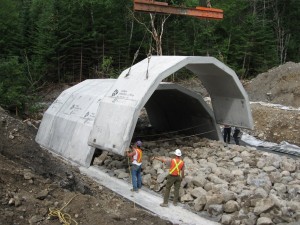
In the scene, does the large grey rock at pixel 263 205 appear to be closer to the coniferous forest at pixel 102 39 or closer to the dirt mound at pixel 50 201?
the dirt mound at pixel 50 201

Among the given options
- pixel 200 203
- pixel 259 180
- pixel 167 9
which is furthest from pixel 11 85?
pixel 259 180

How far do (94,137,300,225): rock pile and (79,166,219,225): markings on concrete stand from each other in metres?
0.32

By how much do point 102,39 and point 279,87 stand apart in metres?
13.6

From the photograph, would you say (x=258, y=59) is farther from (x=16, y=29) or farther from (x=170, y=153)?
(x=170, y=153)

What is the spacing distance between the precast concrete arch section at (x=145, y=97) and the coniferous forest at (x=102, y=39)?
1087cm

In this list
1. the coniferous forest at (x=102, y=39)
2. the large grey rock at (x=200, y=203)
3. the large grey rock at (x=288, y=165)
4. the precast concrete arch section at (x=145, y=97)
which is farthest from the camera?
the coniferous forest at (x=102, y=39)

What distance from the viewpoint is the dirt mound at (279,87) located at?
23666mm

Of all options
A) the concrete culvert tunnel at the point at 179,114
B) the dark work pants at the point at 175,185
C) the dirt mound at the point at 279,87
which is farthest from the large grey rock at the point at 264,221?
the dirt mound at the point at 279,87

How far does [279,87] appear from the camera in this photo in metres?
25.0

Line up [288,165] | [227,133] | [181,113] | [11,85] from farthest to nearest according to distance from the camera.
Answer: [11,85]
[181,113]
[227,133]
[288,165]

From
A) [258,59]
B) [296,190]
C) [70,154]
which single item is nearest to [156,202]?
[296,190]

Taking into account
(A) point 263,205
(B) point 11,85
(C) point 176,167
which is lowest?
(A) point 263,205

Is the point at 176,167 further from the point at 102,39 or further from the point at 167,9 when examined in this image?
the point at 102,39

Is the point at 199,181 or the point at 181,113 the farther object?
the point at 181,113
